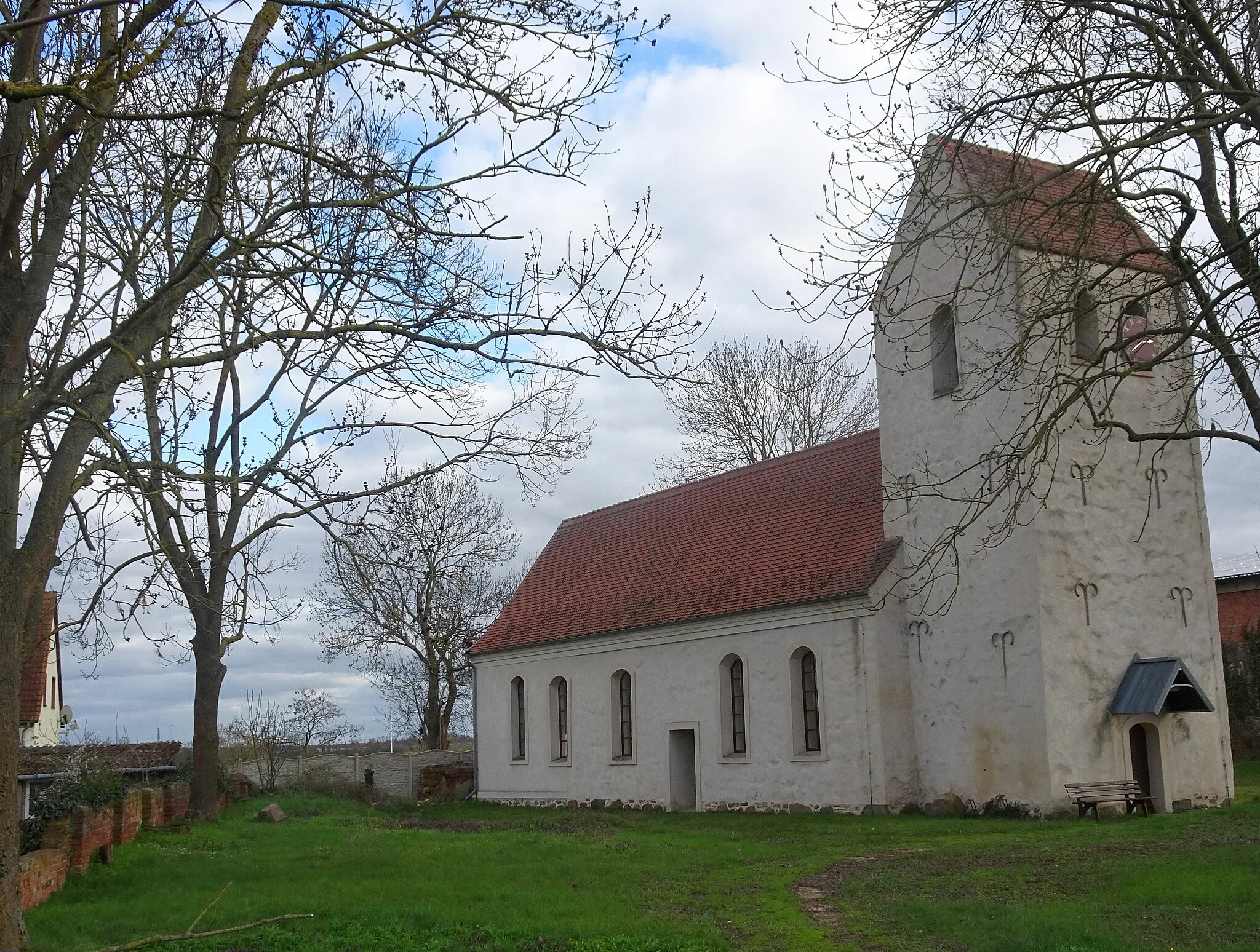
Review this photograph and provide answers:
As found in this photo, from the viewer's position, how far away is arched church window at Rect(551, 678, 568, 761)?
33.2 meters

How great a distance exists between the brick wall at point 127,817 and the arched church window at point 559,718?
14.8m

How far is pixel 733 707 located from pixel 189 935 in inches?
708

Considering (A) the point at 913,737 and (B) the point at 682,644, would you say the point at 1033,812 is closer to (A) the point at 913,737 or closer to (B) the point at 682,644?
(A) the point at 913,737

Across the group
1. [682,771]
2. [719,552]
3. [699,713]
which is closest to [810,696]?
[699,713]

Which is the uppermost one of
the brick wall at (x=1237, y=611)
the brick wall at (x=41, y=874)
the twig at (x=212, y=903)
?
the brick wall at (x=1237, y=611)

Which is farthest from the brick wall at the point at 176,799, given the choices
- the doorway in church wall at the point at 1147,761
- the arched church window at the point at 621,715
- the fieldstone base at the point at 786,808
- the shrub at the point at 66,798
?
the doorway in church wall at the point at 1147,761

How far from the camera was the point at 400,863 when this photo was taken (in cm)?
1616

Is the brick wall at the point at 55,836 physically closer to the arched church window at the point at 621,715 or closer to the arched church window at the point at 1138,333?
the arched church window at the point at 1138,333

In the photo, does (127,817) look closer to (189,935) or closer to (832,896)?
(189,935)

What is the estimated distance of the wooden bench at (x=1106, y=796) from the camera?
2108 centimetres

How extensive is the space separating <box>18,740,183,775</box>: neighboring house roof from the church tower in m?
14.1

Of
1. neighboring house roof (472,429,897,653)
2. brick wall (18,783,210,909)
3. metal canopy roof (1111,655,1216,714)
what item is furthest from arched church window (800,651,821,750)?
brick wall (18,783,210,909)

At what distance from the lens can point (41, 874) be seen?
13266mm

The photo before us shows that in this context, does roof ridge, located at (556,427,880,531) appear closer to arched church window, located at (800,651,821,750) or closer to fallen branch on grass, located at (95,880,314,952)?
arched church window, located at (800,651,821,750)
